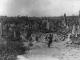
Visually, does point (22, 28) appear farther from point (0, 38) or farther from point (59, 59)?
point (59, 59)

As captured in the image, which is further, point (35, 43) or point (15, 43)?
point (35, 43)

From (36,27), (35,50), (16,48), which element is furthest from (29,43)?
(36,27)

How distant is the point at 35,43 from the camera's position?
11039mm

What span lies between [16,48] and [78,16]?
14.2 meters

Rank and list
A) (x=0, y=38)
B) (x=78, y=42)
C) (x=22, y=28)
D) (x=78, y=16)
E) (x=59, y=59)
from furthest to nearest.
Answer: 1. (x=78, y=16)
2. (x=78, y=42)
3. (x=22, y=28)
4. (x=59, y=59)
5. (x=0, y=38)

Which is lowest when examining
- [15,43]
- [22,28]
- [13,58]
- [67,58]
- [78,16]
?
[67,58]

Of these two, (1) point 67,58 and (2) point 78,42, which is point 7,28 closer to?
(1) point 67,58

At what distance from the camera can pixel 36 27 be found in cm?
1269

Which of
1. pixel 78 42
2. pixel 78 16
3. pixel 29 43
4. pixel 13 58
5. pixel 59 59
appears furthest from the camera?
pixel 78 16

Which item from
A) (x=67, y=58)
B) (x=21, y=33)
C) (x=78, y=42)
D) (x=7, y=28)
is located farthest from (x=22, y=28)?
(x=78, y=42)

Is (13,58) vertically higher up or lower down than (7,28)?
lower down

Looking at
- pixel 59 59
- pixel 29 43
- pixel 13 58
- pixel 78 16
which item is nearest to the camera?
pixel 13 58

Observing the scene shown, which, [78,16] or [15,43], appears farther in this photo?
[78,16]

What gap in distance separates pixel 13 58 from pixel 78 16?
50.2ft
